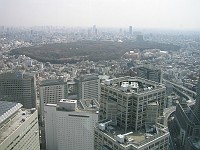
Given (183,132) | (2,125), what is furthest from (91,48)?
(2,125)

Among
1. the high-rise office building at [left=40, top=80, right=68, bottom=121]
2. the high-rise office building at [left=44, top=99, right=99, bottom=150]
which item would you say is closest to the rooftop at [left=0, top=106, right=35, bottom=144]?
the high-rise office building at [left=44, top=99, right=99, bottom=150]

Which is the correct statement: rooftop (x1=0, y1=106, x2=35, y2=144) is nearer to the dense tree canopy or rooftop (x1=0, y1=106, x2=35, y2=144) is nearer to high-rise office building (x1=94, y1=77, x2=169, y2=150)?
high-rise office building (x1=94, y1=77, x2=169, y2=150)

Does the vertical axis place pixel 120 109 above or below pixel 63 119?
above

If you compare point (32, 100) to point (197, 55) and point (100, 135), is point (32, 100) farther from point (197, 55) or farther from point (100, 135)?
point (197, 55)

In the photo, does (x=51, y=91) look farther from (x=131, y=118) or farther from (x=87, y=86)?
(x=131, y=118)

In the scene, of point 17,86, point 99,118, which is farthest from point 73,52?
point 99,118

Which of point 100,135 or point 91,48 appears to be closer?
point 100,135
